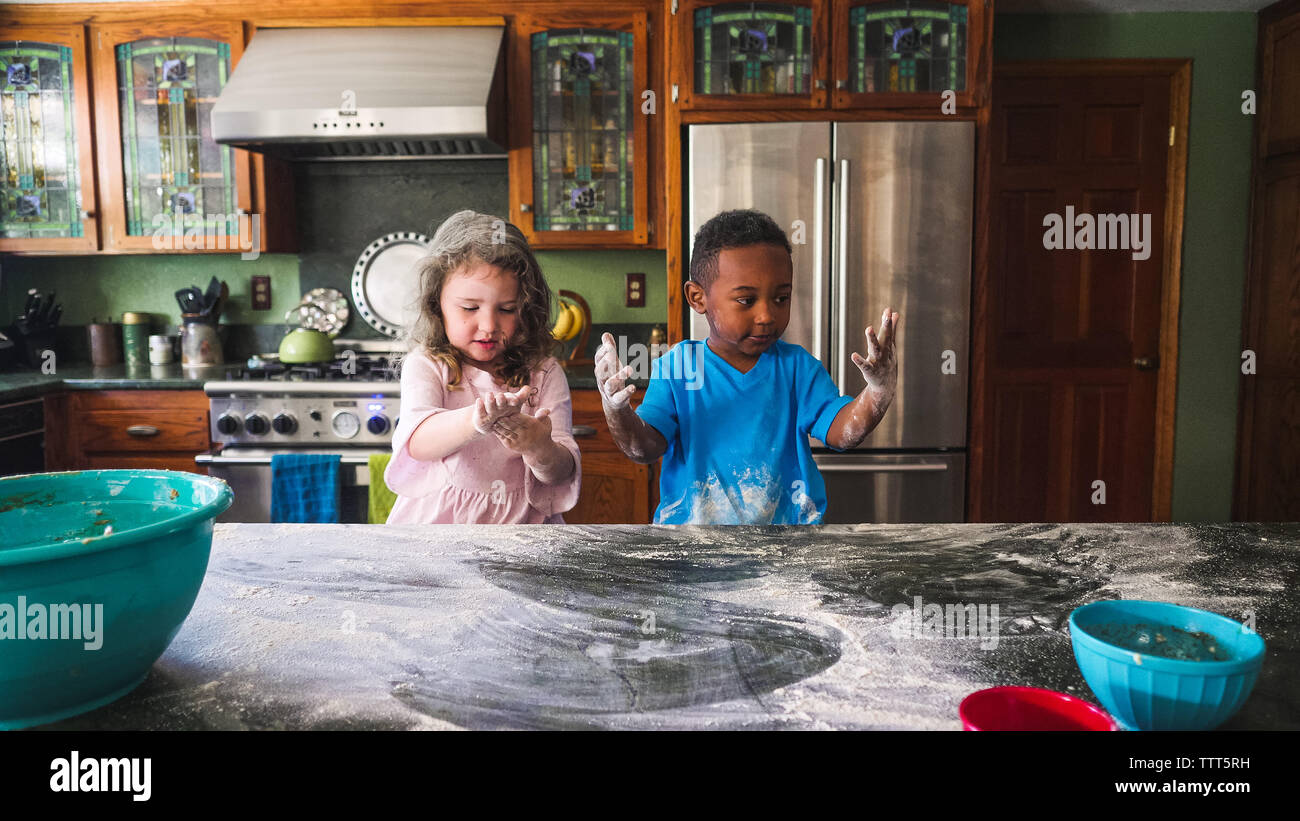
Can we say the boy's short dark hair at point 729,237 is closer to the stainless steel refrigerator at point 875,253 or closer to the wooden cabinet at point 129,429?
the stainless steel refrigerator at point 875,253

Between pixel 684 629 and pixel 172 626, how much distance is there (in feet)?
1.49

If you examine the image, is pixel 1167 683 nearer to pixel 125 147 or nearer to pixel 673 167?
pixel 673 167

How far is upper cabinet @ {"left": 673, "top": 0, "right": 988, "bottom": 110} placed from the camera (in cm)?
290

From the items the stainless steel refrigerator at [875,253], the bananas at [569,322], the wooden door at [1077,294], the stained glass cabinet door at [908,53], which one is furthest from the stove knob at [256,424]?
the wooden door at [1077,294]

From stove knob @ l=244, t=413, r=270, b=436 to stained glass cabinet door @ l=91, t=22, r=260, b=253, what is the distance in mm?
728

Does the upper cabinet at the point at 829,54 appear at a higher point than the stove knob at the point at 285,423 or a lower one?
higher

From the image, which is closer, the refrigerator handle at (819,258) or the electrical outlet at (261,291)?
the refrigerator handle at (819,258)

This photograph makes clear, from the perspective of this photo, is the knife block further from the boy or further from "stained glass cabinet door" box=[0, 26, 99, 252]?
"stained glass cabinet door" box=[0, 26, 99, 252]

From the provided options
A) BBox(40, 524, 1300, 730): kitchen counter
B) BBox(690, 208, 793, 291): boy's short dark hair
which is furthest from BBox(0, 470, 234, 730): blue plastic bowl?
BBox(690, 208, 793, 291): boy's short dark hair

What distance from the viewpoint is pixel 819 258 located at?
2906mm

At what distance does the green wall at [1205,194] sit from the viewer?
357 centimetres

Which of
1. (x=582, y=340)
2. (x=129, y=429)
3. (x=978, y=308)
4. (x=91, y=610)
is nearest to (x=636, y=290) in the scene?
(x=582, y=340)

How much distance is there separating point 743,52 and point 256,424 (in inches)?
80.0
